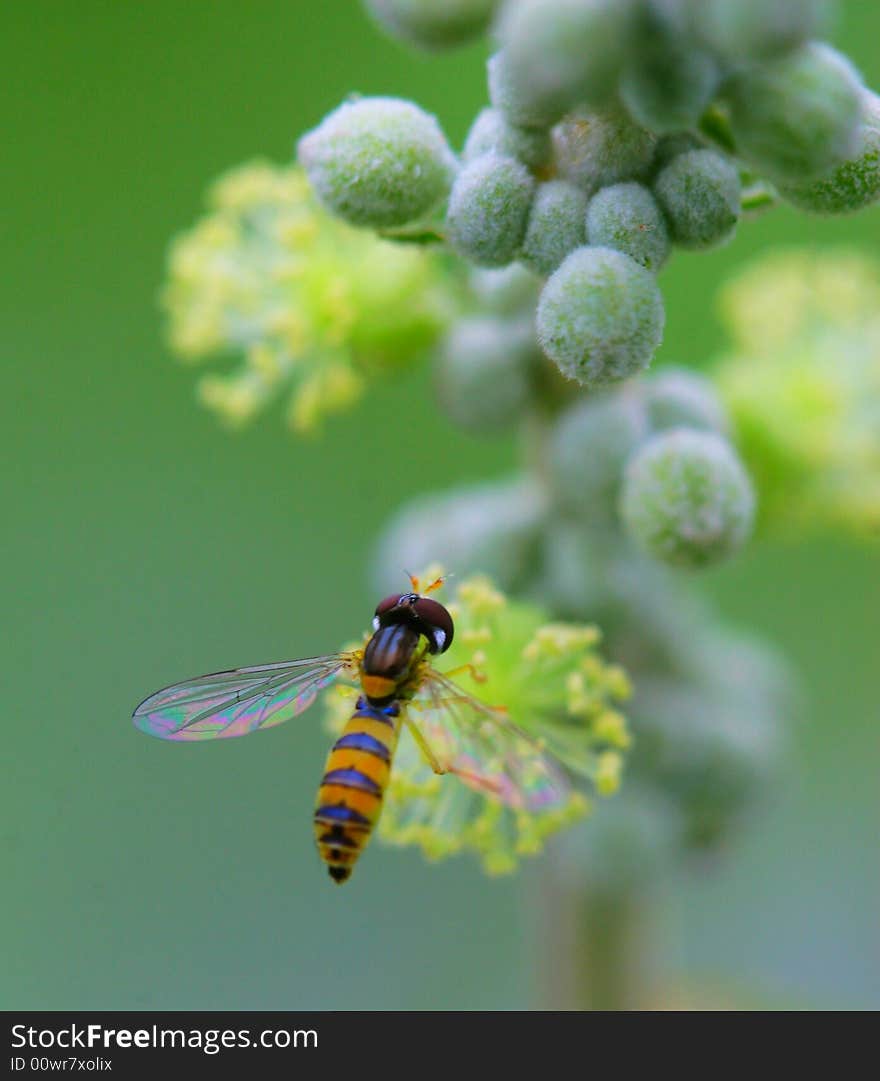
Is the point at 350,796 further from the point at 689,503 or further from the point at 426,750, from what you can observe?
the point at 689,503

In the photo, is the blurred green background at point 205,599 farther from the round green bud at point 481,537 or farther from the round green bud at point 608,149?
the round green bud at point 608,149

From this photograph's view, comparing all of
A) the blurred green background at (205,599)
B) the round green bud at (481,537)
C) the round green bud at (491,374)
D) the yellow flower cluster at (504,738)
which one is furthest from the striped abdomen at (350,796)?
the blurred green background at (205,599)

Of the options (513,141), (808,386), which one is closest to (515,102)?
(513,141)

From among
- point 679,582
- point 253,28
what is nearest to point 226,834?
point 679,582

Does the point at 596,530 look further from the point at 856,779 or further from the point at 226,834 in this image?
the point at 856,779

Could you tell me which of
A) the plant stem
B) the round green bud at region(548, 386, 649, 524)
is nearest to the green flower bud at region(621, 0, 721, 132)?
the round green bud at region(548, 386, 649, 524)

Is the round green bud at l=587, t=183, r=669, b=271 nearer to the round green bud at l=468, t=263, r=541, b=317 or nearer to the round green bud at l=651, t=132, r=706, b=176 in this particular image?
the round green bud at l=651, t=132, r=706, b=176
